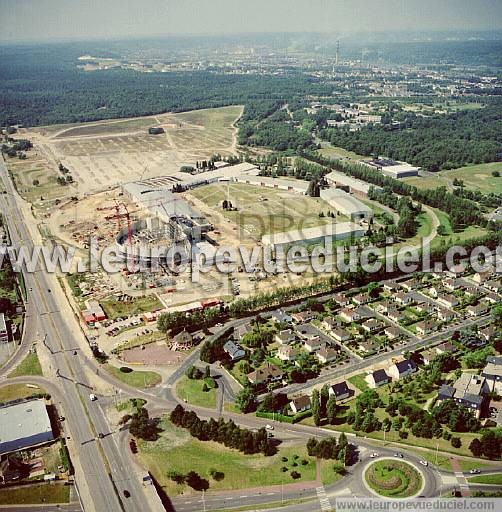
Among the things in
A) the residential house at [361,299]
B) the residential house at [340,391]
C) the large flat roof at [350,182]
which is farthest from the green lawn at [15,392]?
the large flat roof at [350,182]

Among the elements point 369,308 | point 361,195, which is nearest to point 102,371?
point 369,308

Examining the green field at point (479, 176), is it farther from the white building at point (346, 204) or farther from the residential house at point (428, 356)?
the residential house at point (428, 356)

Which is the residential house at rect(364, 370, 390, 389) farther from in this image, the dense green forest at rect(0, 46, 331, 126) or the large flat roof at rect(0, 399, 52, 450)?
the dense green forest at rect(0, 46, 331, 126)

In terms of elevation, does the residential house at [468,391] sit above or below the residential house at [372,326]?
below

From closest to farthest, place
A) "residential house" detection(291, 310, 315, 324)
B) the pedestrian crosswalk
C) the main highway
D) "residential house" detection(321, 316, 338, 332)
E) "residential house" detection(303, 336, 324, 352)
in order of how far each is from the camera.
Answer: the pedestrian crosswalk < the main highway < "residential house" detection(303, 336, 324, 352) < "residential house" detection(321, 316, 338, 332) < "residential house" detection(291, 310, 315, 324)

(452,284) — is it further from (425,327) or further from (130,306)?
(130,306)

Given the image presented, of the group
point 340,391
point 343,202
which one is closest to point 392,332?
point 340,391

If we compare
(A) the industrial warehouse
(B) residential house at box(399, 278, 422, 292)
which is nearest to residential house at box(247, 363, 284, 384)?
(A) the industrial warehouse
